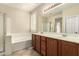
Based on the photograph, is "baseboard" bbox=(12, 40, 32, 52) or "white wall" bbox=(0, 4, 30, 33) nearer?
"white wall" bbox=(0, 4, 30, 33)

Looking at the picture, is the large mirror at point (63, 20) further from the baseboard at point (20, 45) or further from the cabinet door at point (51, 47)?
the baseboard at point (20, 45)

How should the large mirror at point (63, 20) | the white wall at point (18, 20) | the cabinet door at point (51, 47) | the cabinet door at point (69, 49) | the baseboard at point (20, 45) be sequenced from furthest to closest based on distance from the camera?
the baseboard at point (20, 45)
the cabinet door at point (51, 47)
the white wall at point (18, 20)
the large mirror at point (63, 20)
the cabinet door at point (69, 49)

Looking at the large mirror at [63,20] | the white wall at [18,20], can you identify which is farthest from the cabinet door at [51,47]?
the white wall at [18,20]

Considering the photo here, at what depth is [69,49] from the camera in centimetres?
167

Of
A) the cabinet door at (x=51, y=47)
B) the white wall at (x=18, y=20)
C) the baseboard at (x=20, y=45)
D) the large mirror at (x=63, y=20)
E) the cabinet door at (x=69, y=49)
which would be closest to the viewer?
the cabinet door at (x=69, y=49)

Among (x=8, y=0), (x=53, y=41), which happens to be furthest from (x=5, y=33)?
(x=8, y=0)

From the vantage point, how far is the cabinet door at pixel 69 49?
5.09ft

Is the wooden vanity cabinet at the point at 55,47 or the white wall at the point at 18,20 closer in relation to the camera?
the wooden vanity cabinet at the point at 55,47

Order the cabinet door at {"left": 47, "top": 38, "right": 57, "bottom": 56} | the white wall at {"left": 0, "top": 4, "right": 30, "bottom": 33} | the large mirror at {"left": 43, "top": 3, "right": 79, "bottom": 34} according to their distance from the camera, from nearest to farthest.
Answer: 1. the large mirror at {"left": 43, "top": 3, "right": 79, "bottom": 34}
2. the white wall at {"left": 0, "top": 4, "right": 30, "bottom": 33}
3. the cabinet door at {"left": 47, "top": 38, "right": 57, "bottom": 56}

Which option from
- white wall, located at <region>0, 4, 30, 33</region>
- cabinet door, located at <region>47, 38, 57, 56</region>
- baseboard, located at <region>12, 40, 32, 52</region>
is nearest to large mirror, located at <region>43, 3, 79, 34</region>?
cabinet door, located at <region>47, 38, 57, 56</region>

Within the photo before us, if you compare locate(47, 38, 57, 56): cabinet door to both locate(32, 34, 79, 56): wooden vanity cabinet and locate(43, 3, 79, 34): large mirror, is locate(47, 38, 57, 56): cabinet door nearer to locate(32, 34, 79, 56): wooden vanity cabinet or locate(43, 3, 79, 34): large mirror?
locate(32, 34, 79, 56): wooden vanity cabinet

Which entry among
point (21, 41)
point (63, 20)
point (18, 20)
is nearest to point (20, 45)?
point (21, 41)

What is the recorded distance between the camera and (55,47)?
2.06 m

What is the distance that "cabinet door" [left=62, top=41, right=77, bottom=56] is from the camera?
61.0 inches
